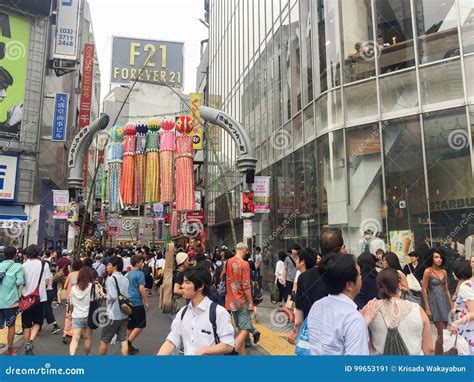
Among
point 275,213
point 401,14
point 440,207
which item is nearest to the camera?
point 440,207

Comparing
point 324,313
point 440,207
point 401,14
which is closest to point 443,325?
point 324,313

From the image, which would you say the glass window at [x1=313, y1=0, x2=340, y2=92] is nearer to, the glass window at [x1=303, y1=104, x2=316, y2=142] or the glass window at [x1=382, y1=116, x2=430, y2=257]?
the glass window at [x1=303, y1=104, x2=316, y2=142]

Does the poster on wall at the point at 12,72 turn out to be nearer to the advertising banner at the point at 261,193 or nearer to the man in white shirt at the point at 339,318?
the advertising banner at the point at 261,193

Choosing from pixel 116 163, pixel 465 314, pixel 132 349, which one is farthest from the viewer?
pixel 116 163

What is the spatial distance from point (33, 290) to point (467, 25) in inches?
491

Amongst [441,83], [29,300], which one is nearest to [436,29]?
[441,83]

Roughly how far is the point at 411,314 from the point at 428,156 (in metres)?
9.56

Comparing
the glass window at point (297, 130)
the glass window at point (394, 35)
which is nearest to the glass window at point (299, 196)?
the glass window at point (297, 130)

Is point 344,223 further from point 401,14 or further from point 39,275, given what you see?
point 39,275

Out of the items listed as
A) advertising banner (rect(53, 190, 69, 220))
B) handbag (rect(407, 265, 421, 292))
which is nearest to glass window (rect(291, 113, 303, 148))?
advertising banner (rect(53, 190, 69, 220))

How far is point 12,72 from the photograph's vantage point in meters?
21.2

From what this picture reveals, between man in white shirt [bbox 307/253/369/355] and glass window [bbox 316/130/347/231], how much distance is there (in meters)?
10.1

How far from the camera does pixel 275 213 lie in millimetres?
18078

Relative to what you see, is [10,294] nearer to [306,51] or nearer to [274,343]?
[274,343]
